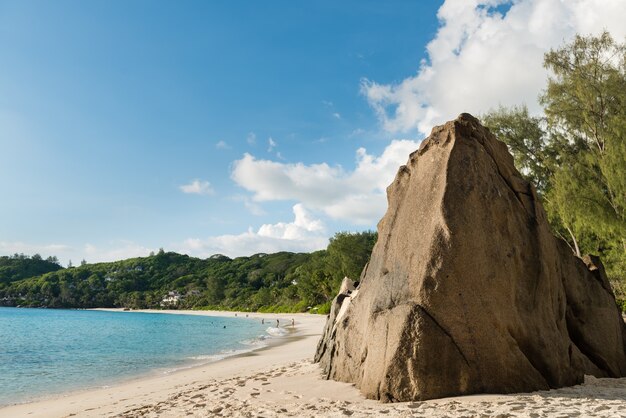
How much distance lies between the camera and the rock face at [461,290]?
25.8 ft

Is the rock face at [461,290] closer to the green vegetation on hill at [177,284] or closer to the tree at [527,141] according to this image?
the tree at [527,141]

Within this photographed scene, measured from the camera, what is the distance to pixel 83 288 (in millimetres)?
160000

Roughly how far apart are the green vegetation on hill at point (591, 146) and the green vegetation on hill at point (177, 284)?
5825cm

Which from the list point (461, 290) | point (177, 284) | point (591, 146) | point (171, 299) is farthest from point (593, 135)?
point (177, 284)

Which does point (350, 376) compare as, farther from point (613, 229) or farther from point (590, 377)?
point (613, 229)

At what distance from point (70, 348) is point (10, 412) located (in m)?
23.7

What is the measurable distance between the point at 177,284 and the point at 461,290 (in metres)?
160

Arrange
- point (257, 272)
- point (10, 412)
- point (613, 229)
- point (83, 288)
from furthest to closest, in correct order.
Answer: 1. point (83, 288)
2. point (257, 272)
3. point (613, 229)
4. point (10, 412)

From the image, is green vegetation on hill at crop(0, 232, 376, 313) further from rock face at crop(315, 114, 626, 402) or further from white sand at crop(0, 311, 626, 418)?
rock face at crop(315, 114, 626, 402)

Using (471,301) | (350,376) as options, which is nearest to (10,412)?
(350,376)

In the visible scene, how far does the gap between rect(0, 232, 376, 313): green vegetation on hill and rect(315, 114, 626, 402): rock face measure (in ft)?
242

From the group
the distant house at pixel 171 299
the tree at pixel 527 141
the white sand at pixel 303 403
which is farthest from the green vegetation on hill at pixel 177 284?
the white sand at pixel 303 403

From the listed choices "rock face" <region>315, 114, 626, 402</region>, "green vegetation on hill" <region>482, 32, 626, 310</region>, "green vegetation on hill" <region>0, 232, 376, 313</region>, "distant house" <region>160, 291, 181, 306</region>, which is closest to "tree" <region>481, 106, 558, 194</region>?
"green vegetation on hill" <region>482, 32, 626, 310</region>

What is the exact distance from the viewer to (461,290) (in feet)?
26.6
